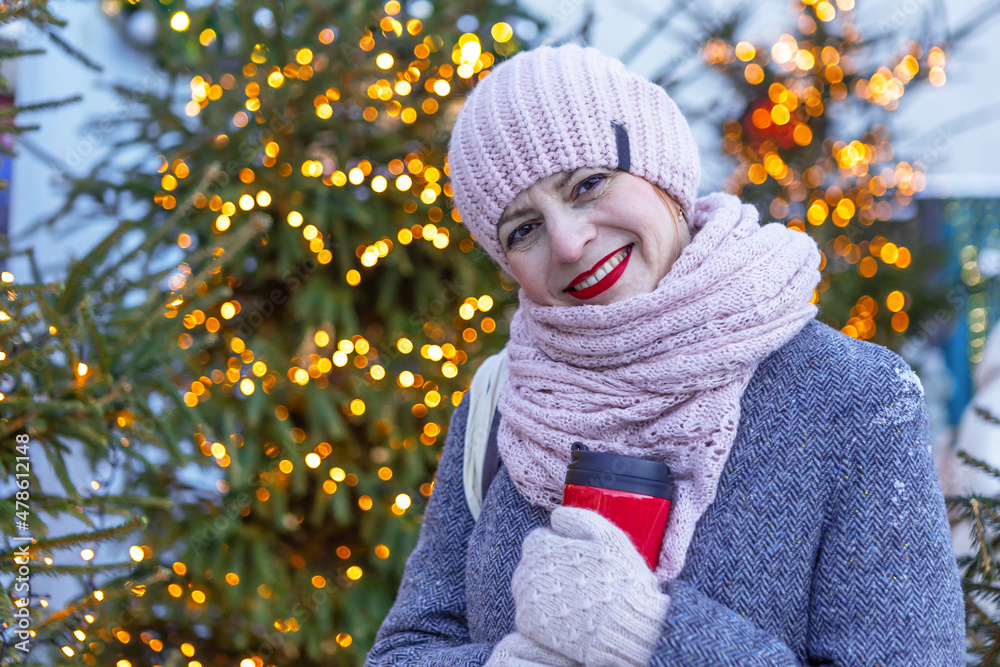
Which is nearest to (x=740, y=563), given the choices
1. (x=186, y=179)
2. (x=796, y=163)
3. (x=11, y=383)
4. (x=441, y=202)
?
(x=11, y=383)

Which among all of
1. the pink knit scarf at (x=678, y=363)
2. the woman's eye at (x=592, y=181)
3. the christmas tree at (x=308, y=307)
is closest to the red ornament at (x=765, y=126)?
the christmas tree at (x=308, y=307)

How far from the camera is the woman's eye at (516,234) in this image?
1119mm

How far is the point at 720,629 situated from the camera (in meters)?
Answer: 0.86

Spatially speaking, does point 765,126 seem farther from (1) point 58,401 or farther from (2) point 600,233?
(1) point 58,401

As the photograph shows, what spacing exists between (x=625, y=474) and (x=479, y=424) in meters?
0.43

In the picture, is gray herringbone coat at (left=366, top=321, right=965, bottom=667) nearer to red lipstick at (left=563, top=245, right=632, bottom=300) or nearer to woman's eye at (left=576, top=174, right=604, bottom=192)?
red lipstick at (left=563, top=245, right=632, bottom=300)

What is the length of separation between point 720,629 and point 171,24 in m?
2.35

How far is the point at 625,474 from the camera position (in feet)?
3.00

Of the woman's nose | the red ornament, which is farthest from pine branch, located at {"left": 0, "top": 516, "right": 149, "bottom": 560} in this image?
the red ornament

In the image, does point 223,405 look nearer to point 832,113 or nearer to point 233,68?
point 233,68

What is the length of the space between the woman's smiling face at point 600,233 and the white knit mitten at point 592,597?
340 mm

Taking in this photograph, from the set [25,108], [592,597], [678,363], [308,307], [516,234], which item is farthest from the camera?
[308,307]

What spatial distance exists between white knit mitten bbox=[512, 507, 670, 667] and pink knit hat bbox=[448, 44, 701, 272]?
0.49 m

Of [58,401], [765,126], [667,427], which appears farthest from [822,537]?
[765,126]
